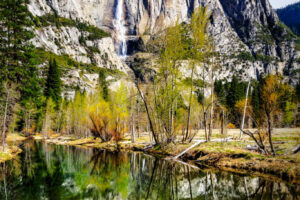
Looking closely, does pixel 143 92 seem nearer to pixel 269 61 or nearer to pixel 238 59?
pixel 238 59

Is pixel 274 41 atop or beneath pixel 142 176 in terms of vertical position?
atop

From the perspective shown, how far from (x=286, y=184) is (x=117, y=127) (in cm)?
2355

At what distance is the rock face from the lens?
155125 millimetres

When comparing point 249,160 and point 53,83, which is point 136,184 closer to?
point 249,160

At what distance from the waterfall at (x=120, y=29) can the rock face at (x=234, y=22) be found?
9.13ft

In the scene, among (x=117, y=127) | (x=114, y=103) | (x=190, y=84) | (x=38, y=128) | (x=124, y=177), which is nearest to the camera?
(x=124, y=177)

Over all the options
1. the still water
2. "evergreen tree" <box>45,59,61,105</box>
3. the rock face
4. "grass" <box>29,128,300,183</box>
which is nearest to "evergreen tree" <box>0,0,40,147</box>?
the still water

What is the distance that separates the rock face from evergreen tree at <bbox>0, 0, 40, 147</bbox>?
126044 mm

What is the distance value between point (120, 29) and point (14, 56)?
163 meters

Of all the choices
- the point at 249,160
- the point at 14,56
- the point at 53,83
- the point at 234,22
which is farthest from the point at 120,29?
the point at 249,160

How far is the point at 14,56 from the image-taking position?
80.0 ft

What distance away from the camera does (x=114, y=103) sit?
32719mm

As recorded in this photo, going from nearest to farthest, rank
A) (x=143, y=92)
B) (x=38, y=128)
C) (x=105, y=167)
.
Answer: (x=105, y=167), (x=143, y=92), (x=38, y=128)

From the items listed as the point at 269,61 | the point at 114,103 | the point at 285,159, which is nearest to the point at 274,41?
the point at 269,61
